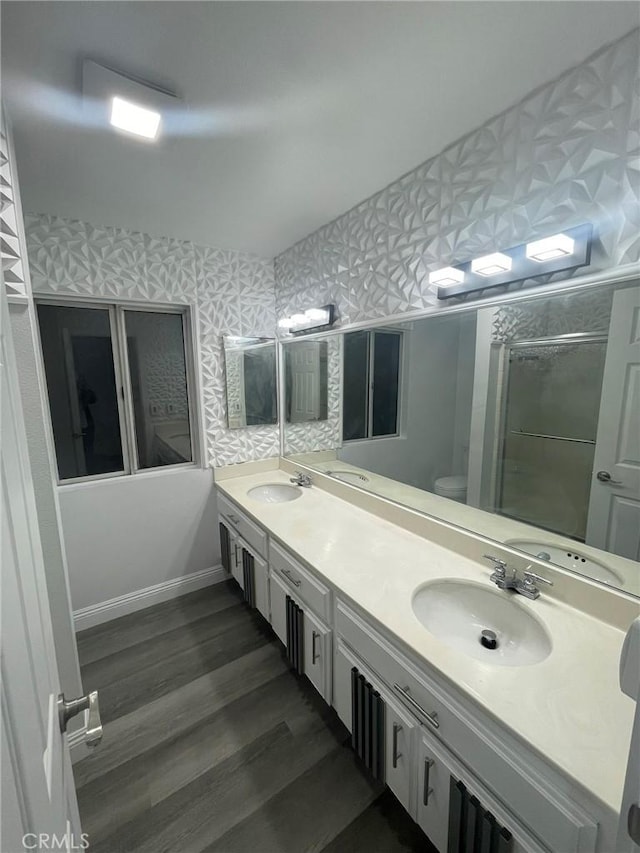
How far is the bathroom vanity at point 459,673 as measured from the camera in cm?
71

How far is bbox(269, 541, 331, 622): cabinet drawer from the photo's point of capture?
52.8 inches

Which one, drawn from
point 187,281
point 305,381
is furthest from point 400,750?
point 187,281

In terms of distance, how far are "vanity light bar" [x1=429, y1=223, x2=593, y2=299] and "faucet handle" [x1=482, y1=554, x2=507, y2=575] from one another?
100 cm

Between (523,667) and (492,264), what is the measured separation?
1.25m

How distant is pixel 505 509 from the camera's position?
53.7 inches

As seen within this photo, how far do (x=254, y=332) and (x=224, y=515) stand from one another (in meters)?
1.33

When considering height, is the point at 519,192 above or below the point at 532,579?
above

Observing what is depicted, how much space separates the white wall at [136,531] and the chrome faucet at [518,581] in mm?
1907

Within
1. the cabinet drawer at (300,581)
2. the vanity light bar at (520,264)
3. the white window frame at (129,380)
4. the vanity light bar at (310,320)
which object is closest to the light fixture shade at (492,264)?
the vanity light bar at (520,264)

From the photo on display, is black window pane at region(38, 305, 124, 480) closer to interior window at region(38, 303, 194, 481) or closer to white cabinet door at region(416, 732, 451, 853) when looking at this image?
interior window at region(38, 303, 194, 481)

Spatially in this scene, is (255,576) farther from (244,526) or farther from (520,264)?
(520,264)

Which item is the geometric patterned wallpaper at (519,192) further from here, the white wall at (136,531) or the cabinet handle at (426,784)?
the white wall at (136,531)

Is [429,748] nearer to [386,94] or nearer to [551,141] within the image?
[551,141]

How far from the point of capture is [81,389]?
7.00 ft
